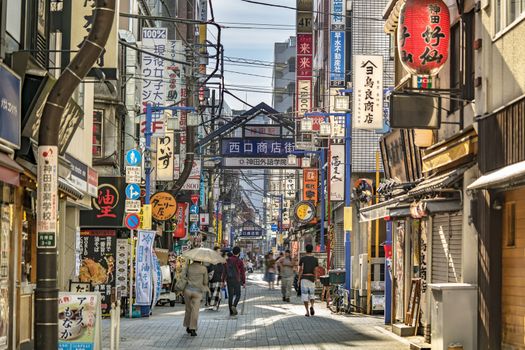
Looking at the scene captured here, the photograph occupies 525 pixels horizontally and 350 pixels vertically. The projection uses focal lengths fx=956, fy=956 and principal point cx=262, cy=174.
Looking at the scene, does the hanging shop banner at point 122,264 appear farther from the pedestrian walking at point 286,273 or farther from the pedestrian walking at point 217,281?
the pedestrian walking at point 286,273

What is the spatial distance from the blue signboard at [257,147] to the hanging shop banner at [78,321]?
33289 millimetres

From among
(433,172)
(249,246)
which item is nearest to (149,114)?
(433,172)

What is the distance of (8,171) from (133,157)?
1634cm

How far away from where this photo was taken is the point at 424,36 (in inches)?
→ 696

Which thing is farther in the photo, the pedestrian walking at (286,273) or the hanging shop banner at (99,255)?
the pedestrian walking at (286,273)

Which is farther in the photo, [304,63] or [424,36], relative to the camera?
[304,63]

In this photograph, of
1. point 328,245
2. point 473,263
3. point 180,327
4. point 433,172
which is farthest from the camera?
point 328,245

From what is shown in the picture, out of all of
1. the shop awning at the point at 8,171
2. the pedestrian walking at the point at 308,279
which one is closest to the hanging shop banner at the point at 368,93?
the pedestrian walking at the point at 308,279

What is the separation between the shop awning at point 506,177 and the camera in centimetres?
1276

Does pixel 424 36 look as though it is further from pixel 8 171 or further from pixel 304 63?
pixel 304 63

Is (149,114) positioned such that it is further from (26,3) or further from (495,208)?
(495,208)

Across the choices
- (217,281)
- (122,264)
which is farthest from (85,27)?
(217,281)

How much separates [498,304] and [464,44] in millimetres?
5667

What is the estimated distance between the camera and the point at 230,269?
99.7 feet
